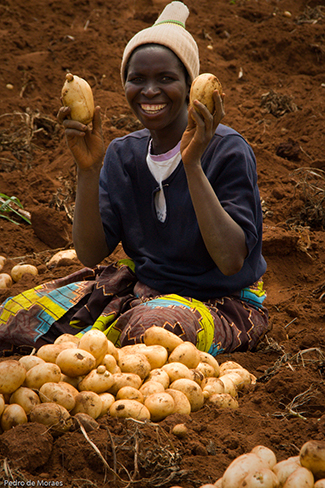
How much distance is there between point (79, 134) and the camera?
246 cm

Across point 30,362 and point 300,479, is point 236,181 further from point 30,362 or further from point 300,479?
point 300,479

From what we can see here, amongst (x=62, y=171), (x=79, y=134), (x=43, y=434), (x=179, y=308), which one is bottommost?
(x=62, y=171)

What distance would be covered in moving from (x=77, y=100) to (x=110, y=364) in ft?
4.05

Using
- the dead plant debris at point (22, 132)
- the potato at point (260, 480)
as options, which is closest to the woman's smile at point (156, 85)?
the potato at point (260, 480)

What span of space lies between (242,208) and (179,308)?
547mm

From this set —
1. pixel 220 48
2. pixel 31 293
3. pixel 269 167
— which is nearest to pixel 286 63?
pixel 220 48

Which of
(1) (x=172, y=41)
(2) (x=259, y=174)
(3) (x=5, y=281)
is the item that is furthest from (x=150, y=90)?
(2) (x=259, y=174)

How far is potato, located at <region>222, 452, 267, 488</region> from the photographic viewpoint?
54.3 inches

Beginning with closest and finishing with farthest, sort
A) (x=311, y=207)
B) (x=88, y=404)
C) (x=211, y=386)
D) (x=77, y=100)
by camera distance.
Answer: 1. (x=88, y=404)
2. (x=211, y=386)
3. (x=77, y=100)
4. (x=311, y=207)

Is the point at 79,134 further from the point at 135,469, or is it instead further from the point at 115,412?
the point at 135,469

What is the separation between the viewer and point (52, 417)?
65.2 inches

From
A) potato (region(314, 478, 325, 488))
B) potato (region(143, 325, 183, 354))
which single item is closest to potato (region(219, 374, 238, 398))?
potato (region(143, 325, 183, 354))

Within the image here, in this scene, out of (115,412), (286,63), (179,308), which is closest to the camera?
(115,412)

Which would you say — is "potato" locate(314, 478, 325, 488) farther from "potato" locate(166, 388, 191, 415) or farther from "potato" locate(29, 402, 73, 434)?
"potato" locate(29, 402, 73, 434)
